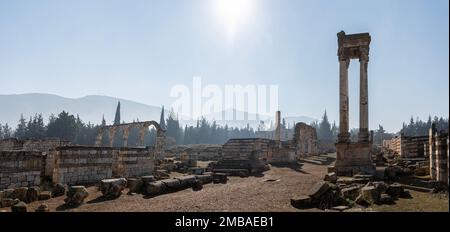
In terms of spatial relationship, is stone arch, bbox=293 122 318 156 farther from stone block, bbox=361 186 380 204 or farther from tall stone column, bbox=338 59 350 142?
stone block, bbox=361 186 380 204

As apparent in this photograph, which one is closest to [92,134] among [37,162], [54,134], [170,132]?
[54,134]

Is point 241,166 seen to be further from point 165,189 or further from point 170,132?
point 170,132

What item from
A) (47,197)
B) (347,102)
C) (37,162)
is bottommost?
(47,197)

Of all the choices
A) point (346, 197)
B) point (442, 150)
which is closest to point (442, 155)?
point (442, 150)

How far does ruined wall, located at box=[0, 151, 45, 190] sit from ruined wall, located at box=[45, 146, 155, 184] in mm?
1089

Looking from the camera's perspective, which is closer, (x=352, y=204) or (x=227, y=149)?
(x=352, y=204)

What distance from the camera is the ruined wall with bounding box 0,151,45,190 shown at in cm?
1108

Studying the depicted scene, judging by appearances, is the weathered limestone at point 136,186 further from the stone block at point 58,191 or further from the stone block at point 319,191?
the stone block at point 319,191

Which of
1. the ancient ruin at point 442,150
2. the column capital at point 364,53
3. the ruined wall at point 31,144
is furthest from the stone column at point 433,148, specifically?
the ruined wall at point 31,144

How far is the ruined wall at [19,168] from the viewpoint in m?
11.1

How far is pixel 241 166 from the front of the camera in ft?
69.2

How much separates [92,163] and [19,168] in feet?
11.6

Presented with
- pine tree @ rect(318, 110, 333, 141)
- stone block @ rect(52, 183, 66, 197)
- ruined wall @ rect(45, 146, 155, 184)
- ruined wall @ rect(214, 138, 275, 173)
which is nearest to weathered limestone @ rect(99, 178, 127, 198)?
stone block @ rect(52, 183, 66, 197)
